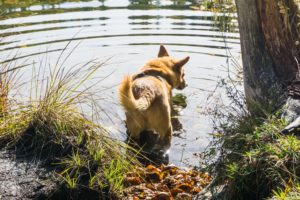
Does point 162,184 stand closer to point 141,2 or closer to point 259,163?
point 259,163

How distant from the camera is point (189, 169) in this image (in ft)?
18.0

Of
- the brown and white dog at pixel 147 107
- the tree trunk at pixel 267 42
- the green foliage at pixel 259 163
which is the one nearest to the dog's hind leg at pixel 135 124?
the brown and white dog at pixel 147 107

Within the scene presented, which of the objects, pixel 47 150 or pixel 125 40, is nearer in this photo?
pixel 47 150

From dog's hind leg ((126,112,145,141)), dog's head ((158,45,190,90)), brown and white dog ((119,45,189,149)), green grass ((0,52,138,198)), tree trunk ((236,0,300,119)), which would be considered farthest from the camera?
dog's head ((158,45,190,90))

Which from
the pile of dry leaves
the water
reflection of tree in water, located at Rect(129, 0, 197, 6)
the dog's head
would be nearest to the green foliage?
the pile of dry leaves

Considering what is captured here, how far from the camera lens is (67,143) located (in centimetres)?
432

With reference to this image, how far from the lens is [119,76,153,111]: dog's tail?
4926 mm

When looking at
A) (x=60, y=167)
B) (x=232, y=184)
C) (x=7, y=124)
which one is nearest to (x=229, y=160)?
(x=232, y=184)

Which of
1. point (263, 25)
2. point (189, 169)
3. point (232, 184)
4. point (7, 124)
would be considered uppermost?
point (263, 25)

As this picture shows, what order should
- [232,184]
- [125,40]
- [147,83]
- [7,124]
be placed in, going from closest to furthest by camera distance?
[232,184], [7,124], [147,83], [125,40]

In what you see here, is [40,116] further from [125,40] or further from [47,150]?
[125,40]

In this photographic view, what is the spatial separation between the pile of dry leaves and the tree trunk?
1.14 metres

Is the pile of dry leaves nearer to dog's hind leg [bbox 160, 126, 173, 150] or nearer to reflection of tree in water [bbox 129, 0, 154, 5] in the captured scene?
dog's hind leg [bbox 160, 126, 173, 150]

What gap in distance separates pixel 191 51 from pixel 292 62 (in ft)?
15.1
